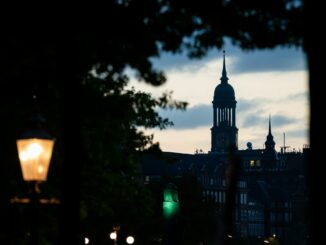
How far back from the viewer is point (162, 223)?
104 meters

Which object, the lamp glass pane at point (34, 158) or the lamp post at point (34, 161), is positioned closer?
the lamp post at point (34, 161)

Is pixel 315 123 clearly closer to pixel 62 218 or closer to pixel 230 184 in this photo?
pixel 230 184

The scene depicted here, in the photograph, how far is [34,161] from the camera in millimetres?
15188

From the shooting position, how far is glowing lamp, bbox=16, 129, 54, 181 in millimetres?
15156

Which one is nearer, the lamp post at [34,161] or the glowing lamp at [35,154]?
the lamp post at [34,161]

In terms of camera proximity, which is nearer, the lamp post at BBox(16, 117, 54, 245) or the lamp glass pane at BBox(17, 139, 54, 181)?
the lamp post at BBox(16, 117, 54, 245)

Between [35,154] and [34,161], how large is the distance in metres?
0.13

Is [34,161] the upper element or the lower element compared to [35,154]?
lower

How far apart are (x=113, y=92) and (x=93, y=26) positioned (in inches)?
564

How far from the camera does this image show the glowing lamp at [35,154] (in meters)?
15.2

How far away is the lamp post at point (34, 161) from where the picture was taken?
14961 mm

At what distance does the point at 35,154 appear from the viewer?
15273mm

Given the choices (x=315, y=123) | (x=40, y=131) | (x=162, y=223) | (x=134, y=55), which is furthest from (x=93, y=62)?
(x=162, y=223)

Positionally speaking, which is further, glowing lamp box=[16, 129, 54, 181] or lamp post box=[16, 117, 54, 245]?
glowing lamp box=[16, 129, 54, 181]
